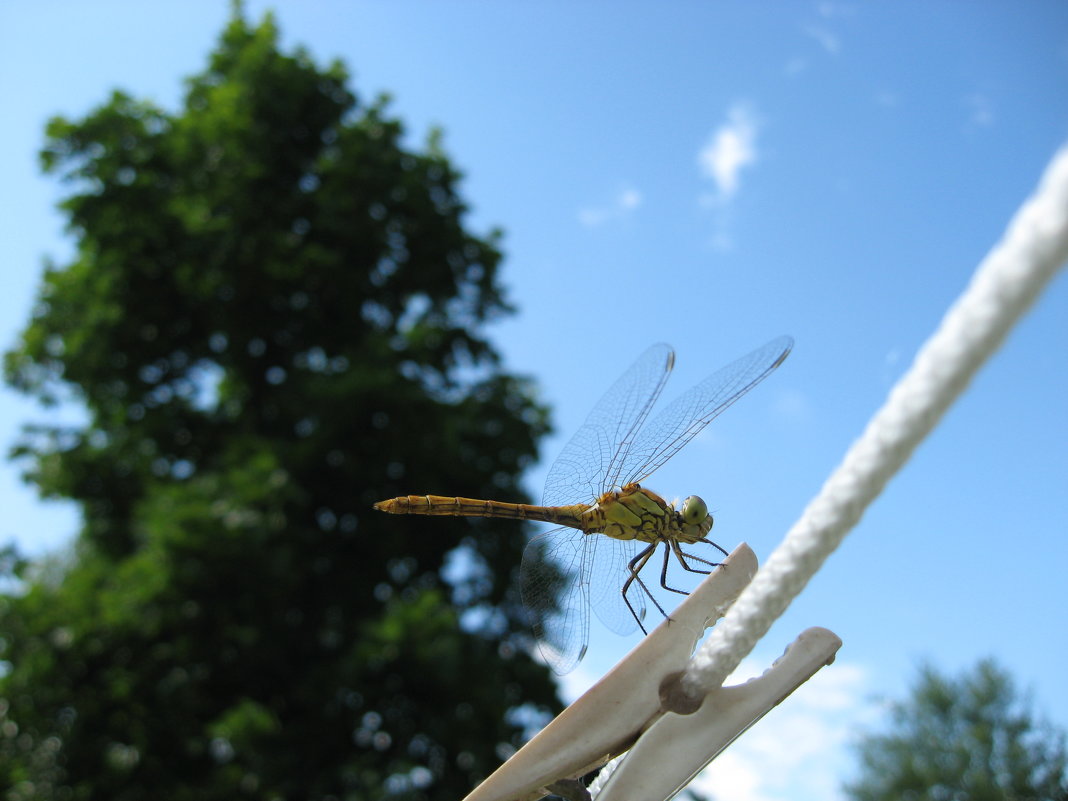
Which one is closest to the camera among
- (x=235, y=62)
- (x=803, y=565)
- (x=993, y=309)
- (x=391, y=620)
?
(x=993, y=309)

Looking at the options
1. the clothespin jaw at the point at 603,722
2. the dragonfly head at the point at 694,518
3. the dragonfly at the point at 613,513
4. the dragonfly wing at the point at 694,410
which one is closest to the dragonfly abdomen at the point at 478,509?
the dragonfly at the point at 613,513

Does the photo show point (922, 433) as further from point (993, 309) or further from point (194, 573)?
point (194, 573)

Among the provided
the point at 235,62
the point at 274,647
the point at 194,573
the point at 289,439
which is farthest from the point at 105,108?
the point at 274,647

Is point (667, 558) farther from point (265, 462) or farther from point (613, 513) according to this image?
point (265, 462)

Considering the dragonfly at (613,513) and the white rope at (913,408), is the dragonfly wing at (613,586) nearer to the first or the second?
the dragonfly at (613,513)

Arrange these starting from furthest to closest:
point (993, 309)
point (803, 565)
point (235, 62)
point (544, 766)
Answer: point (235, 62) < point (544, 766) < point (803, 565) < point (993, 309)

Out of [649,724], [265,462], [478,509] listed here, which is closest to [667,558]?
[478,509]

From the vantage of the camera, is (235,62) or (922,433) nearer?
(922,433)
